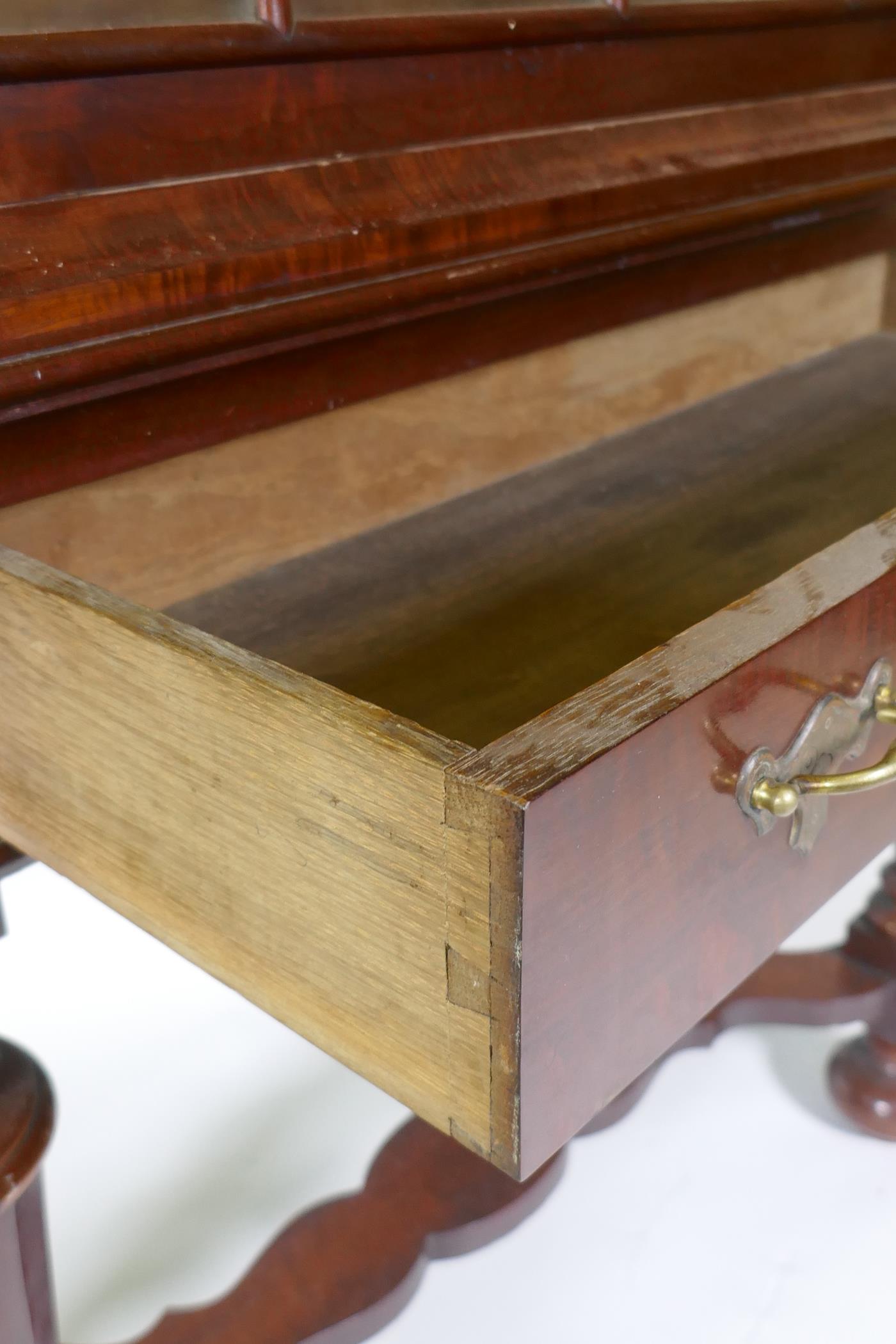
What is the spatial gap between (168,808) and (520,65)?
0.49m

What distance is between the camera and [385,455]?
838 mm

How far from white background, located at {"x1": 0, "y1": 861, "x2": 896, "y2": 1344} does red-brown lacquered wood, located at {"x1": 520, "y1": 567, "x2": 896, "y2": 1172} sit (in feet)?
2.25

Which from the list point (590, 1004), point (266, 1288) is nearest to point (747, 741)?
point (590, 1004)

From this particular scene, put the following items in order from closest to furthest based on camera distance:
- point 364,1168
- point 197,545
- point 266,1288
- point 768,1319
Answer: point 197,545 < point 266,1288 < point 768,1319 < point 364,1168

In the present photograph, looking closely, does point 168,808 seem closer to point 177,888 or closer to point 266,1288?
point 177,888

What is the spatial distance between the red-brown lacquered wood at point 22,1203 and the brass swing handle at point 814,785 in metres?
0.43

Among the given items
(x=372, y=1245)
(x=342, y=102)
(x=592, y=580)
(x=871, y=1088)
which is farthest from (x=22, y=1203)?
(x=871, y=1088)

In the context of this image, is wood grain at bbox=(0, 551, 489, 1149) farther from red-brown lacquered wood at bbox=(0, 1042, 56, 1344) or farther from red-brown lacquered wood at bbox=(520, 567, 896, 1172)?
red-brown lacquered wood at bbox=(0, 1042, 56, 1344)

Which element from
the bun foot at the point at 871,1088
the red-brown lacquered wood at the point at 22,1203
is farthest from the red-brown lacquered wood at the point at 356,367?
the bun foot at the point at 871,1088

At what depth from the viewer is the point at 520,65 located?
0.78 metres

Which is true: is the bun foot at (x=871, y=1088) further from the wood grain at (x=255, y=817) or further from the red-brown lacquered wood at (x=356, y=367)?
the wood grain at (x=255, y=817)

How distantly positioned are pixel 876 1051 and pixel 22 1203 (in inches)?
33.7

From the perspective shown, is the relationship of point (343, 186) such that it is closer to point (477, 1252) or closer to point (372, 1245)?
point (372, 1245)

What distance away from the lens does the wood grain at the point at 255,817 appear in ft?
1.42
